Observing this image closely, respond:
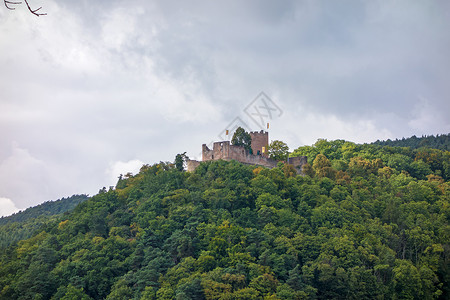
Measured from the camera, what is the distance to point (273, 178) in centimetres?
6191

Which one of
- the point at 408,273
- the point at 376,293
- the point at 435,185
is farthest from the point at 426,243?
the point at 435,185

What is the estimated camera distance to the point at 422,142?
11969 cm

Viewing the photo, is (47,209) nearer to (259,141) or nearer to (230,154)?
(259,141)

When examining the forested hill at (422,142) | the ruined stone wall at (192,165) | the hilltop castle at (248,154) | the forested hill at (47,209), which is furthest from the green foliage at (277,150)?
the forested hill at (47,209)

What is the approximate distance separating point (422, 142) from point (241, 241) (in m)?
79.3

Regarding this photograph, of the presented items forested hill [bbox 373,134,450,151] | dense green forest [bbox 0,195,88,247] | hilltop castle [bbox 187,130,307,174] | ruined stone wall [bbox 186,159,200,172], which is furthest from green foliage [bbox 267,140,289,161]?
forested hill [bbox 373,134,450,151]

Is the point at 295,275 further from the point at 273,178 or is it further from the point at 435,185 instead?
the point at 435,185

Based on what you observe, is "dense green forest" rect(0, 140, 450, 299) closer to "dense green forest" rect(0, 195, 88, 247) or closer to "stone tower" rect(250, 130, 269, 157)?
"stone tower" rect(250, 130, 269, 157)

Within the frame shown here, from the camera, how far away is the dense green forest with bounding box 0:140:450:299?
4862cm

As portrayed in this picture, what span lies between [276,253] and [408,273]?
472 inches

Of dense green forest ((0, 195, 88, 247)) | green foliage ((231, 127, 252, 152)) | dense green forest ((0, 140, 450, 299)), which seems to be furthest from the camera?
dense green forest ((0, 195, 88, 247))

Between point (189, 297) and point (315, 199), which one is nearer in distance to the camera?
point (189, 297)

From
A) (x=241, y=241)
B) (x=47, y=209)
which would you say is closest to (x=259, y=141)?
(x=241, y=241)

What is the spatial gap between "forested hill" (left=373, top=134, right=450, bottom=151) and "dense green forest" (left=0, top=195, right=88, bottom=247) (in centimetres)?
6612
